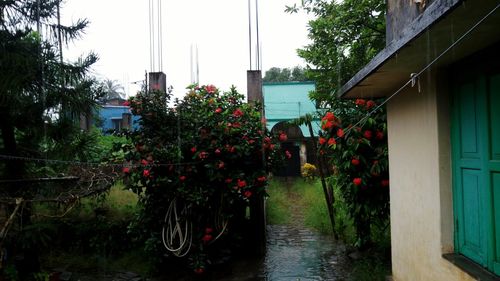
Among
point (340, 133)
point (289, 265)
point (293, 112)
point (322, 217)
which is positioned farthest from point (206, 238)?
point (293, 112)

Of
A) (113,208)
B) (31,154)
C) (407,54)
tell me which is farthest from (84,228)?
(407,54)

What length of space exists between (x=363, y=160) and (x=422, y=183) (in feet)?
5.79

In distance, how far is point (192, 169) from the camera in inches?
223

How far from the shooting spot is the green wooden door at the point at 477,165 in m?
2.54

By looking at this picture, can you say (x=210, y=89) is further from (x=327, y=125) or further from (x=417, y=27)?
(x=417, y=27)

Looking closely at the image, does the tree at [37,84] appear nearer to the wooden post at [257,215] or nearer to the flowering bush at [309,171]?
the wooden post at [257,215]

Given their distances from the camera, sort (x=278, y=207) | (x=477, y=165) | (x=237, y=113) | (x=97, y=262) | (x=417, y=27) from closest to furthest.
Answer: (x=417, y=27) < (x=477, y=165) < (x=237, y=113) < (x=97, y=262) < (x=278, y=207)

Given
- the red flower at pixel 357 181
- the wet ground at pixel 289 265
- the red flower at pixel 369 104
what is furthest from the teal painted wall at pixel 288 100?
the red flower at pixel 357 181

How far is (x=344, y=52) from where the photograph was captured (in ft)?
28.6

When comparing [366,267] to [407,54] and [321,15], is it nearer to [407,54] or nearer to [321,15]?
[407,54]

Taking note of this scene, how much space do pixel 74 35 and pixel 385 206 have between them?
4419 mm

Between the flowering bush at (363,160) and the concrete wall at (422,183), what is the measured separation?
81 cm

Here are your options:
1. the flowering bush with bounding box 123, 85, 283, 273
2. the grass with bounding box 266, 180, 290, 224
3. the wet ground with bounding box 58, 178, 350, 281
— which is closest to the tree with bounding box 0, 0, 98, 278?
the flowering bush with bounding box 123, 85, 283, 273

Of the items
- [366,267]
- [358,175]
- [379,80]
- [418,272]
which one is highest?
[379,80]
